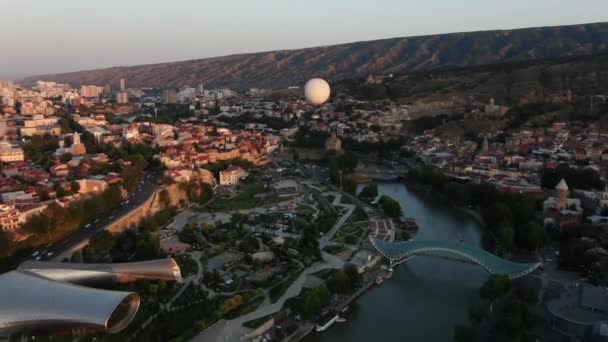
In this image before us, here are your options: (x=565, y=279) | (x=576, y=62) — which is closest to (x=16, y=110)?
(x=565, y=279)

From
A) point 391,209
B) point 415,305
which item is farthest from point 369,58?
point 415,305

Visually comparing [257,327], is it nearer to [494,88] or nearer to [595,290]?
[595,290]

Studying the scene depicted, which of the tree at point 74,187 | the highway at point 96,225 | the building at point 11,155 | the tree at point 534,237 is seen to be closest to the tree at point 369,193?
the tree at point 534,237

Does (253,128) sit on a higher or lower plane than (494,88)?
lower

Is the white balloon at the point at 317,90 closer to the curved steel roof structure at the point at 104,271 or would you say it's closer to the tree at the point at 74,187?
the tree at the point at 74,187

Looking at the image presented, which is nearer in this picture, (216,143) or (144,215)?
(144,215)

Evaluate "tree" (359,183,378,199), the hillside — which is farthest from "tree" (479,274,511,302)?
the hillside

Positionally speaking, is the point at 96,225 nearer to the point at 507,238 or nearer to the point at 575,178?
the point at 507,238
